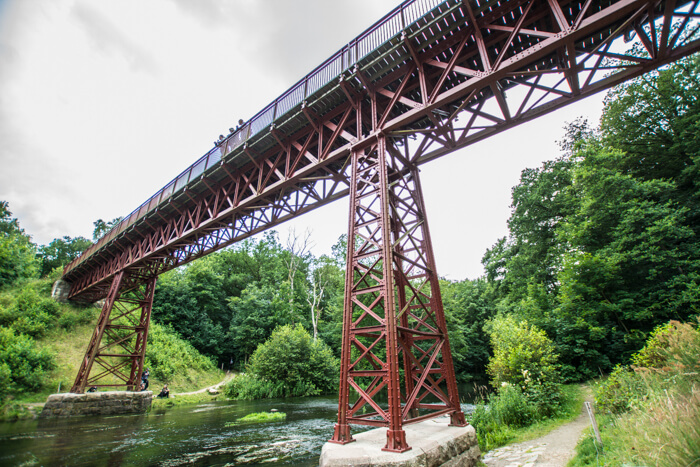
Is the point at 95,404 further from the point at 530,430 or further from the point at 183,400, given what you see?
the point at 530,430

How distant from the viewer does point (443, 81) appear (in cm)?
621

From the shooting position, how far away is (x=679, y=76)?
15297mm

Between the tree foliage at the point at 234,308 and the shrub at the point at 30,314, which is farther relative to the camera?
the tree foliage at the point at 234,308

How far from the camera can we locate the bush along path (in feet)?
16.3

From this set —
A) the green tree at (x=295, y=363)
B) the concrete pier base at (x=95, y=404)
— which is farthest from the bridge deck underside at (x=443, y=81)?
the green tree at (x=295, y=363)

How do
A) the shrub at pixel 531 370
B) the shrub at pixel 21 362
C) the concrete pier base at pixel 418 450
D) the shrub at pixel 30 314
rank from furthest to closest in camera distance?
the shrub at pixel 30 314
the shrub at pixel 21 362
the shrub at pixel 531 370
the concrete pier base at pixel 418 450

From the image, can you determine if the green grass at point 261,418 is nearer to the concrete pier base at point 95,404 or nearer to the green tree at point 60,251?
the concrete pier base at point 95,404

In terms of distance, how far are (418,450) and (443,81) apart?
6.56 m

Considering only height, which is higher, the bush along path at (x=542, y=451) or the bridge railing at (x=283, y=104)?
the bridge railing at (x=283, y=104)

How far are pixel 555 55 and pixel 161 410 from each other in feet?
66.5

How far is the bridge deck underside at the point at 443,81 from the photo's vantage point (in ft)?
16.3

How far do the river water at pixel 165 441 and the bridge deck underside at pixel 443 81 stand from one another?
22.0ft

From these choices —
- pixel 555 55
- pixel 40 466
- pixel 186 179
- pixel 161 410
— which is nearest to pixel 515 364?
pixel 555 55

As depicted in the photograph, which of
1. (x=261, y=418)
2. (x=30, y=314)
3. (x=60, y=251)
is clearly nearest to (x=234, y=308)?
(x=30, y=314)
